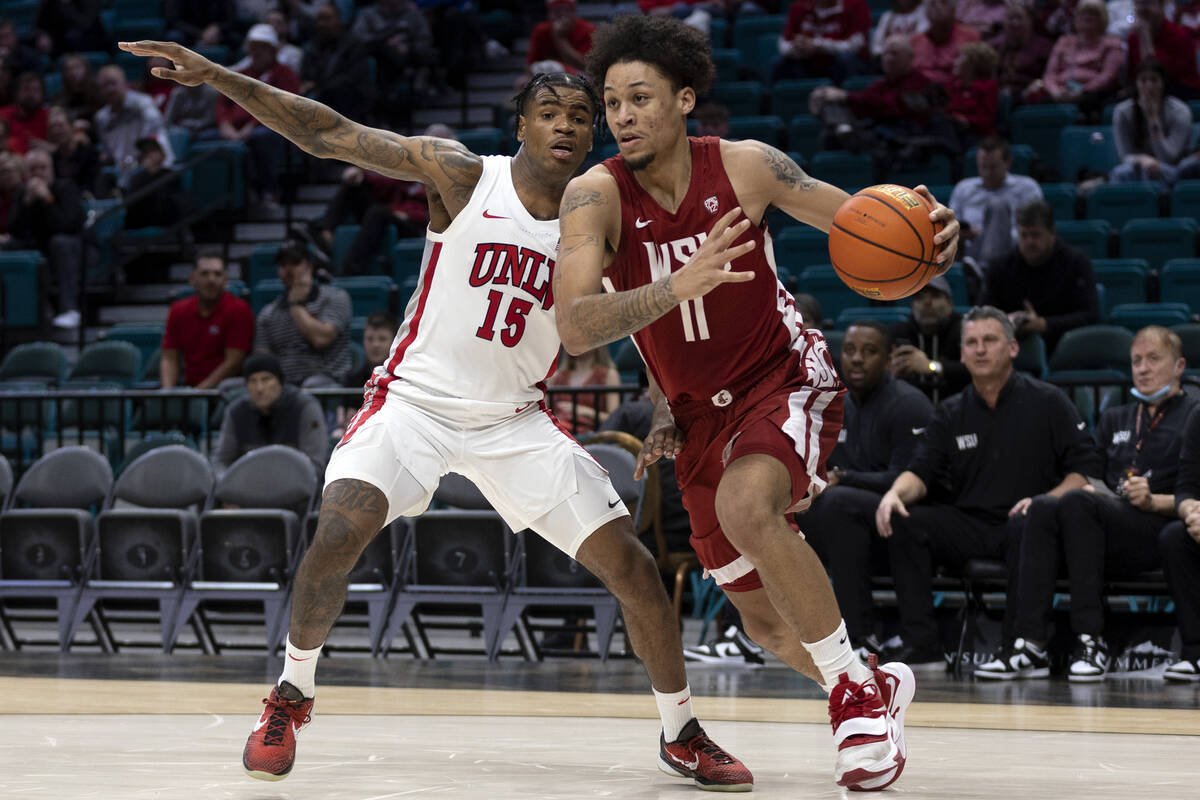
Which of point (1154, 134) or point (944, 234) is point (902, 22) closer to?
point (1154, 134)

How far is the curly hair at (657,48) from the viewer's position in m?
3.64

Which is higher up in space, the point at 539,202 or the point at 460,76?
the point at 460,76

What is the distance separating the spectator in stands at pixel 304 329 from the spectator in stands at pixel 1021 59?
17.2 feet

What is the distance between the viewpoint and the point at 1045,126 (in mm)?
10789

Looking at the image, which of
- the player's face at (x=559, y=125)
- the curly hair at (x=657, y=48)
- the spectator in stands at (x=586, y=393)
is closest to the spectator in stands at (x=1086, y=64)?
the spectator in stands at (x=586, y=393)

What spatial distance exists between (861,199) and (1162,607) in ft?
13.9

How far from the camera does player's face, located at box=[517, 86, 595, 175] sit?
4117mm

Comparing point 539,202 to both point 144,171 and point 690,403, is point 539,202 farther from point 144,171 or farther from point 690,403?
point 144,171

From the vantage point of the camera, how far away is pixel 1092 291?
8.34 m

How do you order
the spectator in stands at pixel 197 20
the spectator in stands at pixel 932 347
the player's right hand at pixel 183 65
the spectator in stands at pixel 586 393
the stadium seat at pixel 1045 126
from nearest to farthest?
the player's right hand at pixel 183 65, the spectator in stands at pixel 932 347, the spectator in stands at pixel 586 393, the stadium seat at pixel 1045 126, the spectator in stands at pixel 197 20

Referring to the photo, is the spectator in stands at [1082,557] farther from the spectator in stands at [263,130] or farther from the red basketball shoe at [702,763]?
the spectator in stands at [263,130]

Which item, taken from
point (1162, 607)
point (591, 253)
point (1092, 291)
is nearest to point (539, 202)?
Answer: point (591, 253)

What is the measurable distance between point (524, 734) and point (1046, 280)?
4959mm

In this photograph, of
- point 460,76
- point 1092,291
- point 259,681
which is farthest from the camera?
point 460,76
